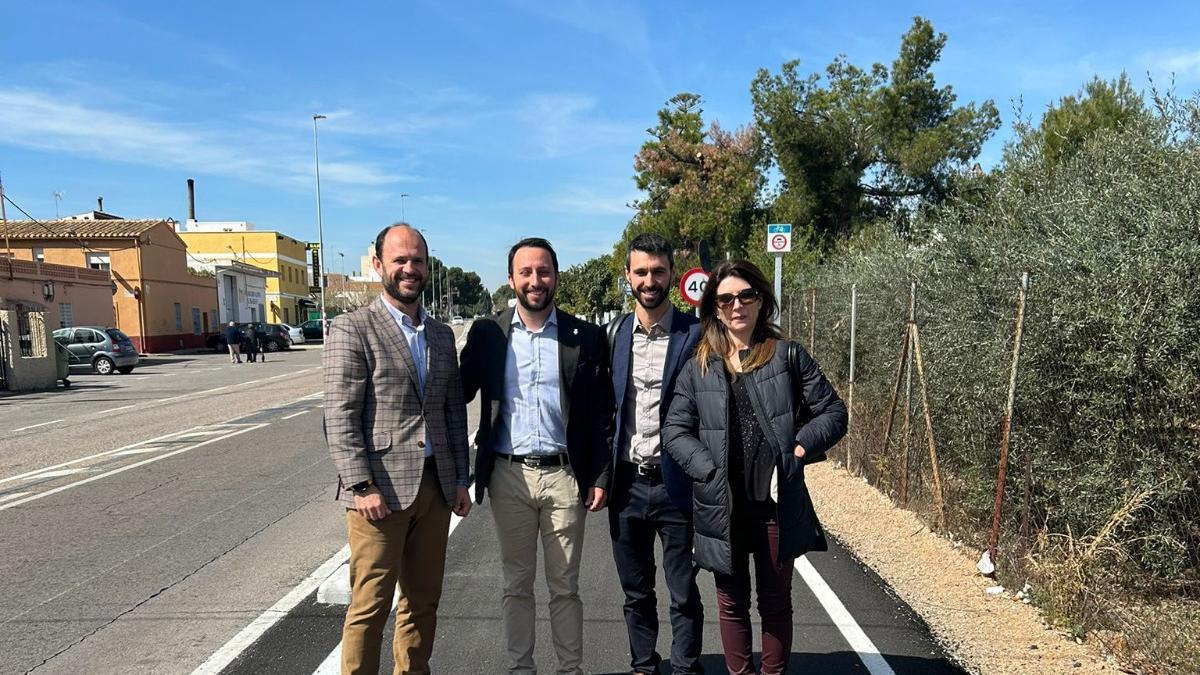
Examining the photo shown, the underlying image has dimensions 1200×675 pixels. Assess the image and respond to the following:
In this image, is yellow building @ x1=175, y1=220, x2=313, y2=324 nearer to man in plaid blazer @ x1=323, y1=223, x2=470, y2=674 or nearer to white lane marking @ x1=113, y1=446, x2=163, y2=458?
white lane marking @ x1=113, y1=446, x2=163, y2=458

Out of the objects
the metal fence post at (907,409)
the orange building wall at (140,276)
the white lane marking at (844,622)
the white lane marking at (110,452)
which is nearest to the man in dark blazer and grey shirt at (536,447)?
the white lane marking at (844,622)

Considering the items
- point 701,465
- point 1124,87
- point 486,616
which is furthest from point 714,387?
point 1124,87

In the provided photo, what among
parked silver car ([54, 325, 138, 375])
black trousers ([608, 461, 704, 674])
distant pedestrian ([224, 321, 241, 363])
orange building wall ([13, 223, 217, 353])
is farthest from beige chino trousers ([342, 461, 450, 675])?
orange building wall ([13, 223, 217, 353])

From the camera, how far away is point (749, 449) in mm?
3248

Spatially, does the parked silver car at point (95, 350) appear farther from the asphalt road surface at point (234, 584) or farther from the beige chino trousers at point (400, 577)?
the beige chino trousers at point (400, 577)

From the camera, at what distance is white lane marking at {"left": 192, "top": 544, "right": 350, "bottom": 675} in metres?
3.85

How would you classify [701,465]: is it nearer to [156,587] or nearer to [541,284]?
[541,284]

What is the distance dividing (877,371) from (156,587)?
7.31 m

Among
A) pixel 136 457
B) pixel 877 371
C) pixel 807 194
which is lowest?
pixel 136 457

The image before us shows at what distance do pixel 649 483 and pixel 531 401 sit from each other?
2.12ft

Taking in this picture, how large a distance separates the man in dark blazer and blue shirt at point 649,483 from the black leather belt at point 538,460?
0.83 ft

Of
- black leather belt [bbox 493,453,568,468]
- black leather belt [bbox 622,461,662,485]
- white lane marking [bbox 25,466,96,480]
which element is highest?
black leather belt [bbox 493,453,568,468]

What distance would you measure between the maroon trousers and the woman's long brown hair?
0.67m

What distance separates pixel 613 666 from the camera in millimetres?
3795
